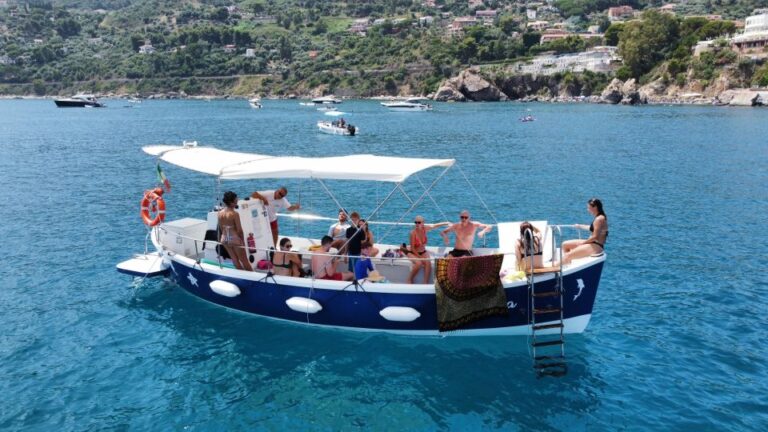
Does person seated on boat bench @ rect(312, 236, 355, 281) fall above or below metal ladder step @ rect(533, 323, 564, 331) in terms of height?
above

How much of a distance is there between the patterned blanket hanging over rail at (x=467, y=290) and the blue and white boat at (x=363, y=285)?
0.09 meters

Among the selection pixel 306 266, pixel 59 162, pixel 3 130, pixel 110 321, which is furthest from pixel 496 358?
pixel 3 130

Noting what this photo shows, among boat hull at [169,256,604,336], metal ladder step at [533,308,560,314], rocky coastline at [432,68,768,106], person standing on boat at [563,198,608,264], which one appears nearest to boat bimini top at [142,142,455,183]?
boat hull at [169,256,604,336]

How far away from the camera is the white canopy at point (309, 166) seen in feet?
45.7

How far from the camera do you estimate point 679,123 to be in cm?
7581

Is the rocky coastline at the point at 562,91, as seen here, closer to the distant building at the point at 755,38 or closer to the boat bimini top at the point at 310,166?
the distant building at the point at 755,38

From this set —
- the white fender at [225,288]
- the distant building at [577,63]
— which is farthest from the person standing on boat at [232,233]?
the distant building at [577,63]

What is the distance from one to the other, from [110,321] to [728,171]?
3934 cm

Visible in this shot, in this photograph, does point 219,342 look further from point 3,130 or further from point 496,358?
point 3,130

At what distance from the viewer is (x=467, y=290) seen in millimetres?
12680

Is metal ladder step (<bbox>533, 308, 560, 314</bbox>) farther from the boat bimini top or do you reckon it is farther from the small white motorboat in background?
the small white motorboat in background

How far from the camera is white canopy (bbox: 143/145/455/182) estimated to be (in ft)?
45.7

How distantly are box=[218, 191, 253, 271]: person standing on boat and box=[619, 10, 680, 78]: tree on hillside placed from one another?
14031 cm

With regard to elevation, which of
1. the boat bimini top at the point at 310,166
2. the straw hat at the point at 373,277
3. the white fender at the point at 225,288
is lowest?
the white fender at the point at 225,288
